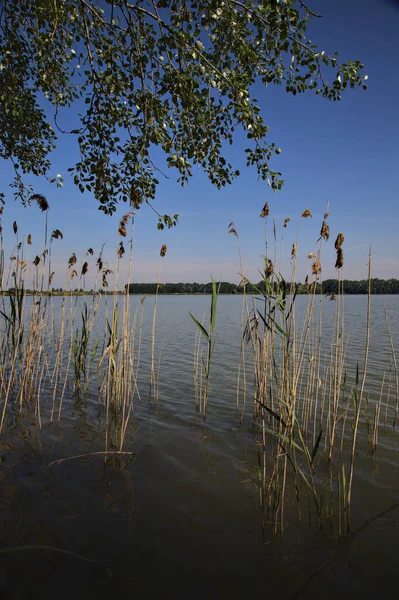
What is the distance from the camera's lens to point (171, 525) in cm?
248

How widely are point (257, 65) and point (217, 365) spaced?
6.41 m

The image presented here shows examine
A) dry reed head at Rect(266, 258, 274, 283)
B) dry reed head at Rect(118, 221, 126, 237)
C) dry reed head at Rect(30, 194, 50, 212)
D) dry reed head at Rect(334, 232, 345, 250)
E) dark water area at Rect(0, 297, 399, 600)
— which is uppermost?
dry reed head at Rect(30, 194, 50, 212)

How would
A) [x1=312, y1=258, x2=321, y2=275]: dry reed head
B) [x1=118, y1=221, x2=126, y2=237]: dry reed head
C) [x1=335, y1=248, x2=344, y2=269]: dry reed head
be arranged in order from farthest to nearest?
[x1=118, y1=221, x2=126, y2=237]: dry reed head → [x1=312, y1=258, x2=321, y2=275]: dry reed head → [x1=335, y1=248, x2=344, y2=269]: dry reed head

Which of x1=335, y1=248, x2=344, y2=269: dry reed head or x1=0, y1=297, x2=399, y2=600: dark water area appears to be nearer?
x1=0, y1=297, x2=399, y2=600: dark water area

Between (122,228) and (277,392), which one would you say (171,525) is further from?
Answer: (122,228)

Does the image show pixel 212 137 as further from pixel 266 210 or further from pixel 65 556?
pixel 65 556

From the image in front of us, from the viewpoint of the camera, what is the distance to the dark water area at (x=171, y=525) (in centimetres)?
195

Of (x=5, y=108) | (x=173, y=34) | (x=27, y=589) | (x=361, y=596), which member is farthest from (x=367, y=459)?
(x=5, y=108)

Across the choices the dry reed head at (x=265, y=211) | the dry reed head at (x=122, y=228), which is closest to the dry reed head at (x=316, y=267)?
the dry reed head at (x=265, y=211)

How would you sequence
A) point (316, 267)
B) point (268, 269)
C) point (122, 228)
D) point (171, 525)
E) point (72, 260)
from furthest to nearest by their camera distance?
point (72, 260) → point (122, 228) → point (268, 269) → point (316, 267) → point (171, 525)

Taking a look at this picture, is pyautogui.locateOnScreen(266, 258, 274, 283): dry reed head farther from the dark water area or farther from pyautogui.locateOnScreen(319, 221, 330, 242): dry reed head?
the dark water area

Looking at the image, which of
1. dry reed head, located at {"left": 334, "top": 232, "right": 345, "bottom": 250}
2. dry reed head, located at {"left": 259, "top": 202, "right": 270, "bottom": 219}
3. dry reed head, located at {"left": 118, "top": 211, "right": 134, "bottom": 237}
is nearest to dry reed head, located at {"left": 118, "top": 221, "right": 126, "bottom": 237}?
dry reed head, located at {"left": 118, "top": 211, "right": 134, "bottom": 237}

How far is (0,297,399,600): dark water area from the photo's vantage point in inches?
76.6

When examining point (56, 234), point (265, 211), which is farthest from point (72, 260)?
point (265, 211)
